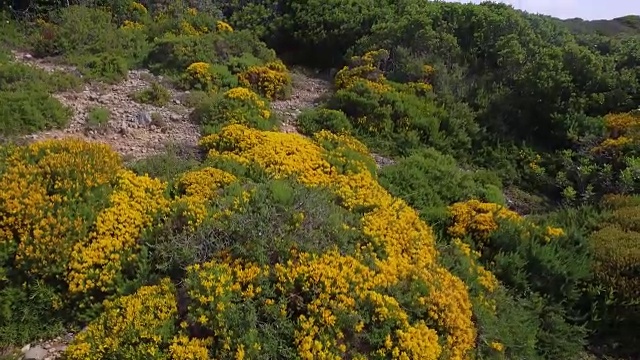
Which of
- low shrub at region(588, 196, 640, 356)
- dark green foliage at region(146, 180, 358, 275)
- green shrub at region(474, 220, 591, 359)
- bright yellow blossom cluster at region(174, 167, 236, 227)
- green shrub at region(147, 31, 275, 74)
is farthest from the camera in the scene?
green shrub at region(147, 31, 275, 74)

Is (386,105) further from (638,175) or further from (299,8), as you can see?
(299,8)

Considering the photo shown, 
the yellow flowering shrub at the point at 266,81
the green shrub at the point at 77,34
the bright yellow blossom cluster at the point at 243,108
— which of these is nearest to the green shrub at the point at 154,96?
the bright yellow blossom cluster at the point at 243,108

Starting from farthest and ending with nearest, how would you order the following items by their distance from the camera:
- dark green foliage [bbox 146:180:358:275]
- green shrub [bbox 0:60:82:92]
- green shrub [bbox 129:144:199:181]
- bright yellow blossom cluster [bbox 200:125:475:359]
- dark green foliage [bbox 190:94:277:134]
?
green shrub [bbox 0:60:82:92] < dark green foliage [bbox 190:94:277:134] < green shrub [bbox 129:144:199:181] < dark green foliage [bbox 146:180:358:275] < bright yellow blossom cluster [bbox 200:125:475:359]

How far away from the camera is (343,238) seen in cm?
632

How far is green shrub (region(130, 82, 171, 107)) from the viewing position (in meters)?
10.4

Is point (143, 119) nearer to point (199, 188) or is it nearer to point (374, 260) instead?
point (199, 188)

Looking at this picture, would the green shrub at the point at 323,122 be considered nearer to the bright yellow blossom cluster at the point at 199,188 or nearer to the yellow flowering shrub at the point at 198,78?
the yellow flowering shrub at the point at 198,78

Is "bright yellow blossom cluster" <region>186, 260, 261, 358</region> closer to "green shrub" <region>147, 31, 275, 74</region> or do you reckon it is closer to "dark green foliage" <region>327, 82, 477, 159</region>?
"dark green foliage" <region>327, 82, 477, 159</region>

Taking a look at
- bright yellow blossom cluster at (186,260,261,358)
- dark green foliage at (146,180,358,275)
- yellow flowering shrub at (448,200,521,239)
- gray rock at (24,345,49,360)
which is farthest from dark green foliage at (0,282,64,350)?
yellow flowering shrub at (448,200,521,239)

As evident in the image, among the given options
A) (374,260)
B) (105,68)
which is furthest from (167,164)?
(105,68)

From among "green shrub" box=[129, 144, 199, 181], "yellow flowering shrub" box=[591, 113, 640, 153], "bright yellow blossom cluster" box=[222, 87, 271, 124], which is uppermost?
"yellow flowering shrub" box=[591, 113, 640, 153]

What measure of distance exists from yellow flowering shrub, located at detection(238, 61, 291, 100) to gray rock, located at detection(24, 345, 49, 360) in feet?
23.9

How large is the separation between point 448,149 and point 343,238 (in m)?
5.47

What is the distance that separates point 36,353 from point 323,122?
21.3 feet
